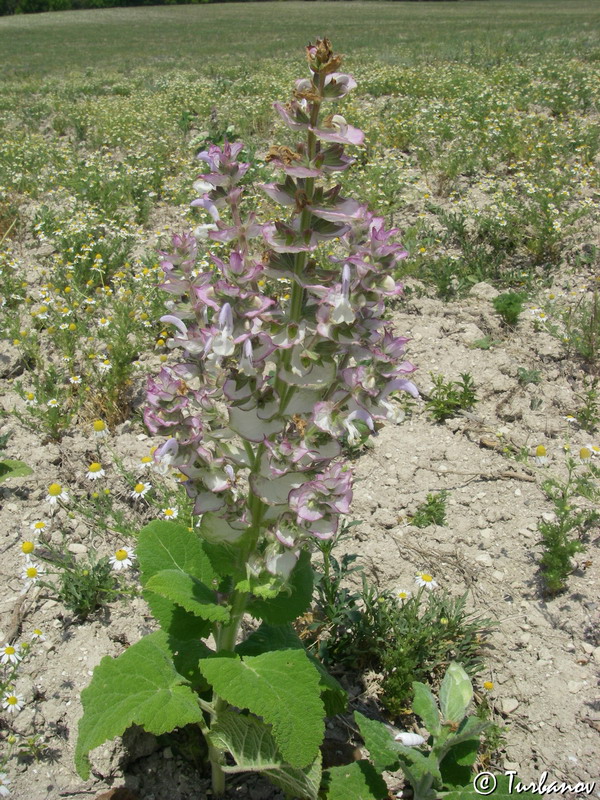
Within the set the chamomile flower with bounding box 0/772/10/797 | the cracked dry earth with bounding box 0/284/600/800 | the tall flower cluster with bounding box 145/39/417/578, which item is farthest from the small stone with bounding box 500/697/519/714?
the chamomile flower with bounding box 0/772/10/797

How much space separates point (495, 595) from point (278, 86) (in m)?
11.4

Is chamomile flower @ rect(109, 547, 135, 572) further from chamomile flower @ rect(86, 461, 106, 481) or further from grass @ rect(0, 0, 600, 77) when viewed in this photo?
grass @ rect(0, 0, 600, 77)

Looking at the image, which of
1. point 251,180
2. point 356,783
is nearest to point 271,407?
point 356,783

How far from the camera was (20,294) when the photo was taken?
5.58 meters

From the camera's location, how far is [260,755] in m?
2.21

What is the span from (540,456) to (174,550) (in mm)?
2391

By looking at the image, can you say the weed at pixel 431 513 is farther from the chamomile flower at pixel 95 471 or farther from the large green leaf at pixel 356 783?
the chamomile flower at pixel 95 471

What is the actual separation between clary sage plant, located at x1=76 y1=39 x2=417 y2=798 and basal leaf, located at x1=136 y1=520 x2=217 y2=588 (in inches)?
8.0

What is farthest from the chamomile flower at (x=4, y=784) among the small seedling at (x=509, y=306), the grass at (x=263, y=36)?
the grass at (x=263, y=36)

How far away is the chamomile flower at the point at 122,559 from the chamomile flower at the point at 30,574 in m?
0.35

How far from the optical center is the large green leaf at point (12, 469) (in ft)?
12.1

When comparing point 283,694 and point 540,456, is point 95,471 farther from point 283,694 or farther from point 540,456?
point 540,456

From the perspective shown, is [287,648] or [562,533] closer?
[287,648]

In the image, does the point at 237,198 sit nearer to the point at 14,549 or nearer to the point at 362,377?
the point at 362,377
